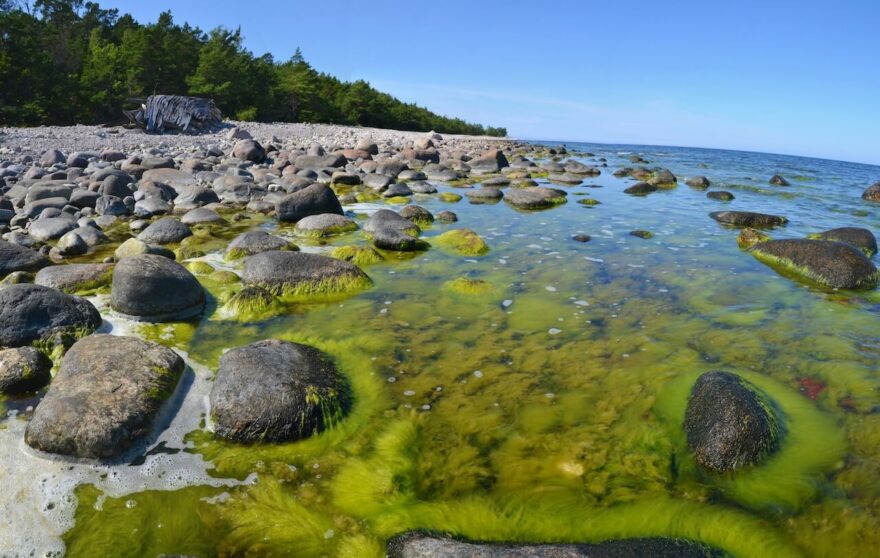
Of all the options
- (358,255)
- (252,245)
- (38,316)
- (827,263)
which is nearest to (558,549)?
(38,316)

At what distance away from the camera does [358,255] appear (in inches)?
286

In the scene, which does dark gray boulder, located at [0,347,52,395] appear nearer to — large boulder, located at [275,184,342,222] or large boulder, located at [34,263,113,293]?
large boulder, located at [34,263,113,293]

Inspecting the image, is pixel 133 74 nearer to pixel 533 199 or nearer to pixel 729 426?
pixel 533 199

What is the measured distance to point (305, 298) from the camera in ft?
19.0

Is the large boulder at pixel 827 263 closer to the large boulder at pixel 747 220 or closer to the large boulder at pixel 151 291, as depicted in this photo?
the large boulder at pixel 747 220

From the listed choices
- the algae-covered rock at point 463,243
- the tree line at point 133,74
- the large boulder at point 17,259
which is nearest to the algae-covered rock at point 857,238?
the algae-covered rock at point 463,243

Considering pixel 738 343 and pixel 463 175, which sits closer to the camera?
pixel 738 343

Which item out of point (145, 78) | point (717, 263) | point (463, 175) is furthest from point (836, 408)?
point (145, 78)

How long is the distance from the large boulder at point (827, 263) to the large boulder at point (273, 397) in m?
7.02

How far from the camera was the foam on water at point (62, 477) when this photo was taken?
251cm

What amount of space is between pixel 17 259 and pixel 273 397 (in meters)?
5.45

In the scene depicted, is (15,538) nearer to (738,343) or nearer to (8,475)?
(8,475)

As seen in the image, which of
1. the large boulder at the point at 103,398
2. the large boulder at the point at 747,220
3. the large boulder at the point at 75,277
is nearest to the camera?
the large boulder at the point at 103,398

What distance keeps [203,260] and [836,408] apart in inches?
297
